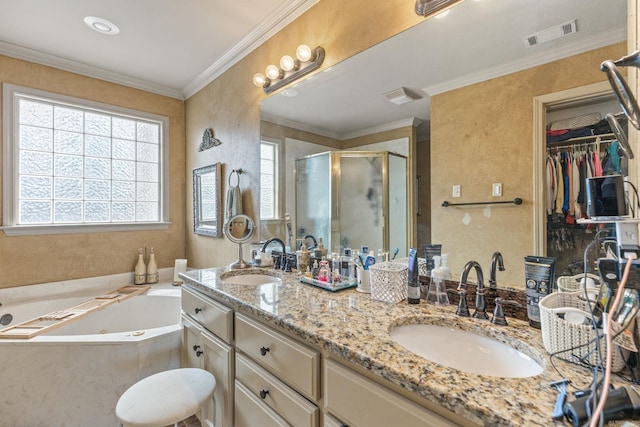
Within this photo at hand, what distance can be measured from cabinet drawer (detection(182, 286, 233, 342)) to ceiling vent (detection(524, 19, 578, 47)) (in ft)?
5.14

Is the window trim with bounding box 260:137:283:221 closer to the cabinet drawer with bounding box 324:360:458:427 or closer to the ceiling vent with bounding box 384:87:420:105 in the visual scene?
the ceiling vent with bounding box 384:87:420:105

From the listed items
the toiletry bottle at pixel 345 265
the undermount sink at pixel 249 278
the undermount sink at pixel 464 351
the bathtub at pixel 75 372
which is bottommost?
the bathtub at pixel 75 372

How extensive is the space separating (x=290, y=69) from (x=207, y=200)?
1567 mm

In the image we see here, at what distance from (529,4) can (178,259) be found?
132 inches

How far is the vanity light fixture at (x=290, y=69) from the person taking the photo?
1778mm

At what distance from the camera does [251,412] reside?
1209 millimetres

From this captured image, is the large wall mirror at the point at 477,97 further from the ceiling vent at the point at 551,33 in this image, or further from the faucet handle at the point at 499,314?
the faucet handle at the point at 499,314

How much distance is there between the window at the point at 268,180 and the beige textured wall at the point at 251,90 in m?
0.07

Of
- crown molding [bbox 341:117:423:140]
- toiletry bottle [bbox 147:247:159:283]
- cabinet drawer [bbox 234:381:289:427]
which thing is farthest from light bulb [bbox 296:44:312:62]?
toiletry bottle [bbox 147:247:159:283]

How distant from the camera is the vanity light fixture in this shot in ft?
5.83

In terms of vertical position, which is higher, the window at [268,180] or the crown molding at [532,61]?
the crown molding at [532,61]

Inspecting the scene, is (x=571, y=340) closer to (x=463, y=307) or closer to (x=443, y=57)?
(x=463, y=307)

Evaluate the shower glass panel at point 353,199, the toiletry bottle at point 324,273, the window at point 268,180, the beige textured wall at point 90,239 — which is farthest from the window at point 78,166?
the toiletry bottle at point 324,273

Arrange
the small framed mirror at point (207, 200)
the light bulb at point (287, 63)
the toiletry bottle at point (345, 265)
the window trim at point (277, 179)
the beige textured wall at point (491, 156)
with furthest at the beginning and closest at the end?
the small framed mirror at point (207, 200) < the window trim at point (277, 179) < the light bulb at point (287, 63) < the toiletry bottle at point (345, 265) < the beige textured wall at point (491, 156)
